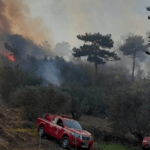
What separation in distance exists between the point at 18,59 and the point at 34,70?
11168 millimetres

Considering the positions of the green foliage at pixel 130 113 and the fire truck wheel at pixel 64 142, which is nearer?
the fire truck wheel at pixel 64 142

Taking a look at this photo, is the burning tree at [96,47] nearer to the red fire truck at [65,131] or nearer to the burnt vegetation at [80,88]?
the burnt vegetation at [80,88]

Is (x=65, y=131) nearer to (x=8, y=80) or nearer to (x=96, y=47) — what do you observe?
(x=8, y=80)

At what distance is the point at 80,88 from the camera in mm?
37062

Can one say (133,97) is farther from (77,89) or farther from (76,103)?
(77,89)

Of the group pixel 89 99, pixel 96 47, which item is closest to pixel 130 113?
pixel 89 99

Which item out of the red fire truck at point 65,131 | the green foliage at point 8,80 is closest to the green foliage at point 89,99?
the green foliage at point 8,80

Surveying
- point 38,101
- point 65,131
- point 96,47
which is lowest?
point 65,131

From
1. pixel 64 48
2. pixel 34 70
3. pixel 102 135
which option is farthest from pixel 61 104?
pixel 64 48

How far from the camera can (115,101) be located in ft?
60.3

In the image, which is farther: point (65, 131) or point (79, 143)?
point (65, 131)

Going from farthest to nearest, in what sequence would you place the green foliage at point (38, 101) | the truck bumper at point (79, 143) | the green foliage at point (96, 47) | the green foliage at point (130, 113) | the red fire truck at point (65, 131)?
the green foliage at point (96, 47)
the green foliage at point (38, 101)
the green foliage at point (130, 113)
the red fire truck at point (65, 131)
the truck bumper at point (79, 143)

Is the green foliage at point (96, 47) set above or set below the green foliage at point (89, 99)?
above

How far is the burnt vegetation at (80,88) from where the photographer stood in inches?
715
